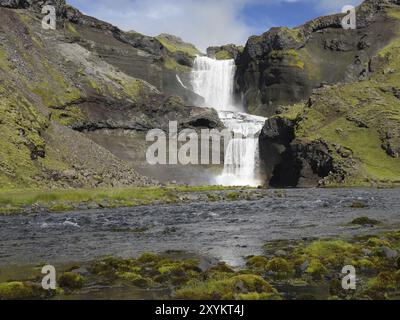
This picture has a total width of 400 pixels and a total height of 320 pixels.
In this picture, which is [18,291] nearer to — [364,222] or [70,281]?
[70,281]

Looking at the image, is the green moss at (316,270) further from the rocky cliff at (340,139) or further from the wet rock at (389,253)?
the rocky cliff at (340,139)

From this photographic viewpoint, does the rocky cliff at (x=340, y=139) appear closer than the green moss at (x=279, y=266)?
No

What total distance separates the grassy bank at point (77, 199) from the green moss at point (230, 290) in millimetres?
42065

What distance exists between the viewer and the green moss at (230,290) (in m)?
15.5

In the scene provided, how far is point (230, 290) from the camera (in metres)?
16.2

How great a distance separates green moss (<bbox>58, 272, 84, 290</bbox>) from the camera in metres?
17.9

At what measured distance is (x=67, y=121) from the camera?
436ft

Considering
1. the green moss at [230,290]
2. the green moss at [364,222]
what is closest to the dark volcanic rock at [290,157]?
the green moss at [364,222]

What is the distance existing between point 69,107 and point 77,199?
75.5 m

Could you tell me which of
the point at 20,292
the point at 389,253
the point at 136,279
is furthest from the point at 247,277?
the point at 389,253

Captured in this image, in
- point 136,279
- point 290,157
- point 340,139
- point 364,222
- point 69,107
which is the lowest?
point 136,279

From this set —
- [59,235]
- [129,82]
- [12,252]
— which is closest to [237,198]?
[59,235]
